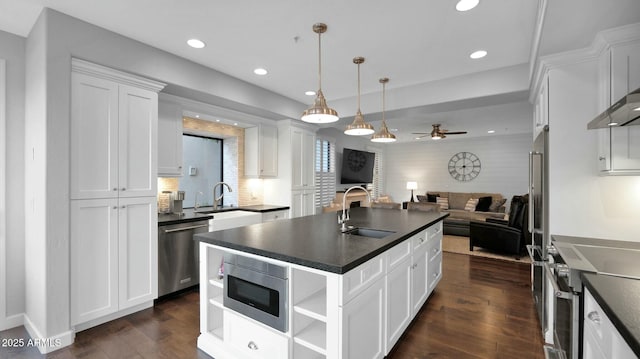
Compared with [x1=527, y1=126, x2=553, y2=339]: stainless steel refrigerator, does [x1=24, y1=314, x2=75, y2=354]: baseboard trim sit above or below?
below

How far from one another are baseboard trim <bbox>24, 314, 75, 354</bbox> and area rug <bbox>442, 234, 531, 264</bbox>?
17.8 feet

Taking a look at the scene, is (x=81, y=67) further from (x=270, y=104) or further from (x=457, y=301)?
(x=457, y=301)

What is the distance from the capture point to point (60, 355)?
211cm

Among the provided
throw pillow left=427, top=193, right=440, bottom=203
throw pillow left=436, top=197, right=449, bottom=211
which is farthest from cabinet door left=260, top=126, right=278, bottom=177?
throw pillow left=436, top=197, right=449, bottom=211

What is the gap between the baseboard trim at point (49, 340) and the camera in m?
2.13

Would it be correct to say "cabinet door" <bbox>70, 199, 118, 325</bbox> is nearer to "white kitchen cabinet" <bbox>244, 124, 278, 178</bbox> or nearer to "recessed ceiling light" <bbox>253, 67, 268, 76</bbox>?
"recessed ceiling light" <bbox>253, 67, 268, 76</bbox>

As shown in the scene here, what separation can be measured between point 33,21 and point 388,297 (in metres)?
3.58

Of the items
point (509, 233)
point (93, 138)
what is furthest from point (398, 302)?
point (509, 233)

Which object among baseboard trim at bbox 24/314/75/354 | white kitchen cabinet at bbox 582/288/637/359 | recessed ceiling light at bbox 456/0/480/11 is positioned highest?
recessed ceiling light at bbox 456/0/480/11

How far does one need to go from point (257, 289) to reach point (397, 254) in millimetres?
1052

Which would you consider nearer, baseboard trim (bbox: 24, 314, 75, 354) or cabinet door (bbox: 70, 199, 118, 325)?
baseboard trim (bbox: 24, 314, 75, 354)

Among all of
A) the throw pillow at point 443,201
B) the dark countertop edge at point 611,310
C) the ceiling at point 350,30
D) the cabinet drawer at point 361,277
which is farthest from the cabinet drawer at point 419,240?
the throw pillow at point 443,201

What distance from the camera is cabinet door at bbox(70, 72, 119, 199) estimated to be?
7.64ft

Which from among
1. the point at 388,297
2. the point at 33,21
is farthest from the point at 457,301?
the point at 33,21
